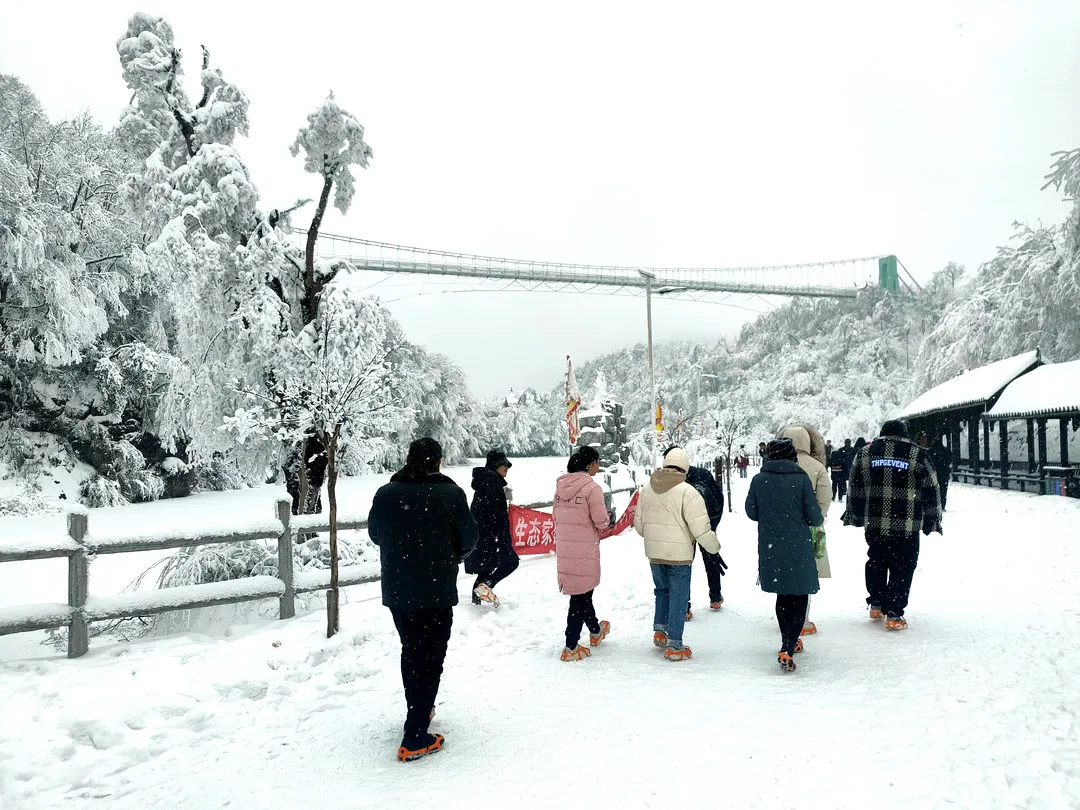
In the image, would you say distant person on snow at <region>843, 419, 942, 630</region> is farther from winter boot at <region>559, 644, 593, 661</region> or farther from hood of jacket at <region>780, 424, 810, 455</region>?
winter boot at <region>559, 644, 593, 661</region>

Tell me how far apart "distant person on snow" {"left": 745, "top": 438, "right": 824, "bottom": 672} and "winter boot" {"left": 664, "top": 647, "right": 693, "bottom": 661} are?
68 centimetres

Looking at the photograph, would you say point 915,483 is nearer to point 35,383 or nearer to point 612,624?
point 612,624

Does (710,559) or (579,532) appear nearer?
(579,532)

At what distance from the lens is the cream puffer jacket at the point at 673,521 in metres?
5.24

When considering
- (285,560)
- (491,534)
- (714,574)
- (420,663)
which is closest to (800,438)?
(714,574)

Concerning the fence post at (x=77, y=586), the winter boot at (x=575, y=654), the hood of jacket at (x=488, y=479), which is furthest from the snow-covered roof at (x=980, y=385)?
the fence post at (x=77, y=586)

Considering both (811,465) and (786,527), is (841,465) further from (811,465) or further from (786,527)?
(786,527)

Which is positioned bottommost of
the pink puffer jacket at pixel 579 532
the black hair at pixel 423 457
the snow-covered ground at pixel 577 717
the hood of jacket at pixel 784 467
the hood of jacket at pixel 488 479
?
the snow-covered ground at pixel 577 717

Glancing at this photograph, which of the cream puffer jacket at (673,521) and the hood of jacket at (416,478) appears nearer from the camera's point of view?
the hood of jacket at (416,478)

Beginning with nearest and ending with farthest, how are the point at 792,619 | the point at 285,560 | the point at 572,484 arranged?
the point at 792,619
the point at 572,484
the point at 285,560

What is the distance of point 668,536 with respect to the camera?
5.31m

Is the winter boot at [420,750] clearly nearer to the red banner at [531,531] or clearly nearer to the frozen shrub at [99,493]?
the red banner at [531,531]

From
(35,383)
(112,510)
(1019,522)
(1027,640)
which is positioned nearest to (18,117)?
(35,383)

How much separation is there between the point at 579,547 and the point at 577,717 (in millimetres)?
1491
